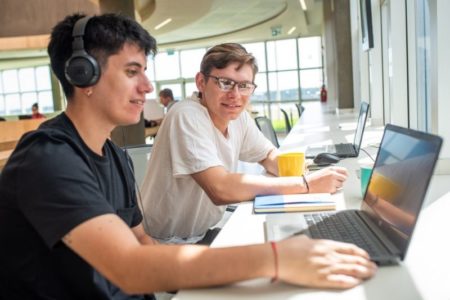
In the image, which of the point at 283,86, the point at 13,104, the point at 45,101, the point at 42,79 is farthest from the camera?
the point at 13,104

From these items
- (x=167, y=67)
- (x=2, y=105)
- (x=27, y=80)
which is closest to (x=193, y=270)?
(x=167, y=67)

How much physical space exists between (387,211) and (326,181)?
51 centimetres

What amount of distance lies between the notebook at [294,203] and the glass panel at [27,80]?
704 inches

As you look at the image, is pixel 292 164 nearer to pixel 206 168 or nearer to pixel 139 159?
pixel 206 168

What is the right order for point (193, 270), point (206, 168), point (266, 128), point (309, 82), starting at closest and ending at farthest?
1. point (193, 270)
2. point (206, 168)
3. point (266, 128)
4. point (309, 82)

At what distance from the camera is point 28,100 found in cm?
1755

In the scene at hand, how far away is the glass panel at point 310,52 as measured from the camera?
43.4 ft

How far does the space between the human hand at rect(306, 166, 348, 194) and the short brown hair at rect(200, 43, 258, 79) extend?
56 centimetres

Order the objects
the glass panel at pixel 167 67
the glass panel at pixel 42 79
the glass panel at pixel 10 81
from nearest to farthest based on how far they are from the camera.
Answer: the glass panel at pixel 167 67
the glass panel at pixel 42 79
the glass panel at pixel 10 81

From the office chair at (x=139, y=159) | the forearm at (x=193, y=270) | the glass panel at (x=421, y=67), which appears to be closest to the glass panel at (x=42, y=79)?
the office chair at (x=139, y=159)

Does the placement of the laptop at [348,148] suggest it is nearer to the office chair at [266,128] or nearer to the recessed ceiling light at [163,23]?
the office chair at [266,128]

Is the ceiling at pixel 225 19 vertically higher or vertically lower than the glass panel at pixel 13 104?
higher

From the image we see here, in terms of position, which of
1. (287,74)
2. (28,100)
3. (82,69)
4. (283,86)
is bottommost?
(82,69)

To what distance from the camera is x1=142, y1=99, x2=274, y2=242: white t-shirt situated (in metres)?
1.64
